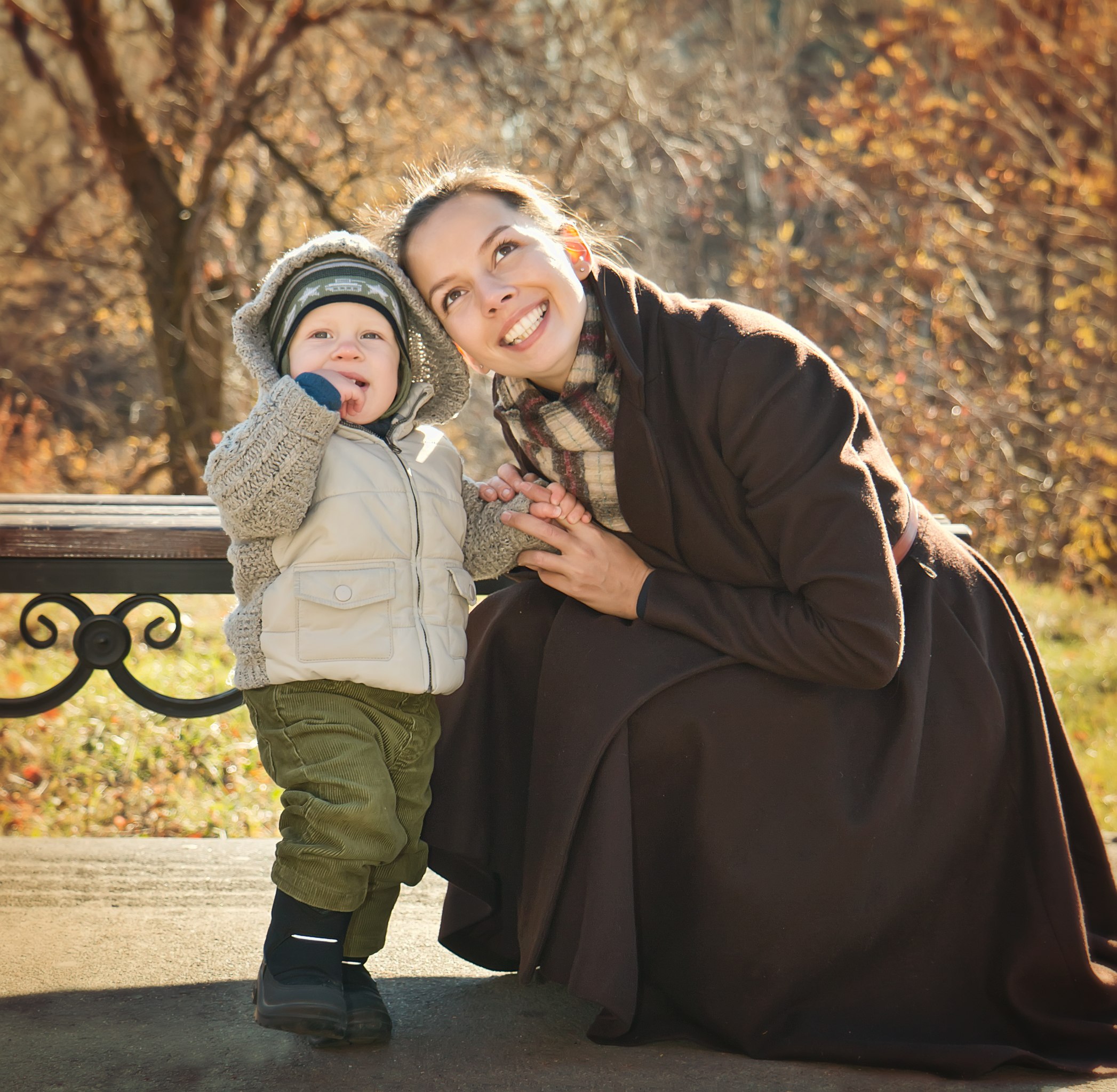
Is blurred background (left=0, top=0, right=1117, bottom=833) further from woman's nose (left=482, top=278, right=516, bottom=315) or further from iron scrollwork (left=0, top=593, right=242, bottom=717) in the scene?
woman's nose (left=482, top=278, right=516, bottom=315)

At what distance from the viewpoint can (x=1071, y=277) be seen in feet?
25.4

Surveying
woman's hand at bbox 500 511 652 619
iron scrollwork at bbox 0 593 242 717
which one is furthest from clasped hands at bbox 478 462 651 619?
iron scrollwork at bbox 0 593 242 717

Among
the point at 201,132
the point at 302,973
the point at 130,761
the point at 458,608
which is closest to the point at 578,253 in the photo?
the point at 458,608

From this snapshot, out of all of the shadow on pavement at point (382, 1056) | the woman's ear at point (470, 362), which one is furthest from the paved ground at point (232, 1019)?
the woman's ear at point (470, 362)

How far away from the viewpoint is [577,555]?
2.20 metres

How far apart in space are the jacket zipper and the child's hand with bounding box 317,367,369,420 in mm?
40

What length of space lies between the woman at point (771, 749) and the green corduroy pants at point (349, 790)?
4.7 inches

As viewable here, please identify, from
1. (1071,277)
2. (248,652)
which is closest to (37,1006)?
(248,652)

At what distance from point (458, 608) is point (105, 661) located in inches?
40.5

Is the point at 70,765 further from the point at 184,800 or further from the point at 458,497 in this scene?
the point at 458,497

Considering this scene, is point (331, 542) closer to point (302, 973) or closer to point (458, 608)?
point (458, 608)

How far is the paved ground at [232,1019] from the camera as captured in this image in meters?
1.92

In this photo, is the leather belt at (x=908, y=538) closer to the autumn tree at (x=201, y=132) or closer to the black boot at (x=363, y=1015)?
the black boot at (x=363, y=1015)

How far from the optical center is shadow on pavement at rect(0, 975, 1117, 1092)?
75.1 inches
